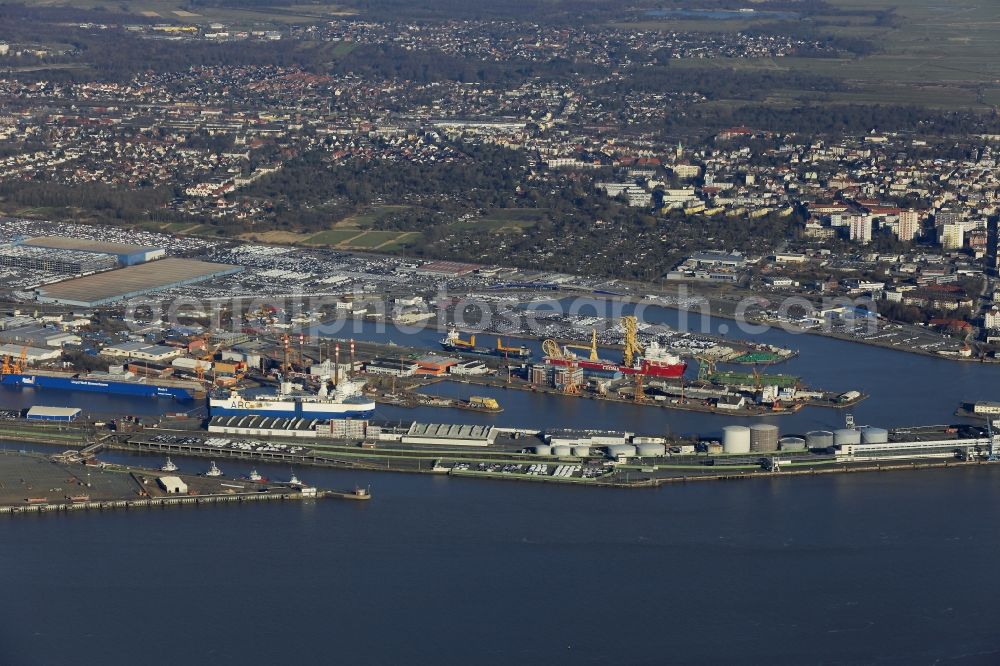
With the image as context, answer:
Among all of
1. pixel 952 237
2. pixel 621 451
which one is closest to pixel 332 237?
pixel 952 237

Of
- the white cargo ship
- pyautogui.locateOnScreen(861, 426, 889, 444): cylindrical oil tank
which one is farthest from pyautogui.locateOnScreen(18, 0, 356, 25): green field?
pyautogui.locateOnScreen(861, 426, 889, 444): cylindrical oil tank

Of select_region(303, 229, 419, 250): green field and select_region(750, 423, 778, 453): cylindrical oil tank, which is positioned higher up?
select_region(750, 423, 778, 453): cylindrical oil tank

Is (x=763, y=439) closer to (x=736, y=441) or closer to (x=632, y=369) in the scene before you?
(x=736, y=441)

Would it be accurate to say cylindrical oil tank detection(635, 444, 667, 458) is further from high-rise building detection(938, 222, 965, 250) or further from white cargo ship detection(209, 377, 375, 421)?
high-rise building detection(938, 222, 965, 250)

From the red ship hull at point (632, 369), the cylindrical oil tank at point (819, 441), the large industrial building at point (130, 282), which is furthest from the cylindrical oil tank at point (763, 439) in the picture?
the large industrial building at point (130, 282)

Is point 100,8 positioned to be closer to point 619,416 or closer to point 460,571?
point 619,416

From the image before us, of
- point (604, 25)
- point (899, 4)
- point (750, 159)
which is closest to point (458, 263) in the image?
point (750, 159)
